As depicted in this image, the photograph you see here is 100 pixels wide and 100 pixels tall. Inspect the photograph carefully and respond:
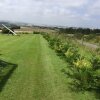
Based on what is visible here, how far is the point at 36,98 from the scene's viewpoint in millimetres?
10539

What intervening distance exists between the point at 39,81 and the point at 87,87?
2.43 m

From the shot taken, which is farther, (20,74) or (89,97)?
(20,74)

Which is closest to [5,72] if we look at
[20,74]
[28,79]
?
[20,74]

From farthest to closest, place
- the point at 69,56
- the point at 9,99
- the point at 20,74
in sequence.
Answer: the point at 69,56 → the point at 20,74 → the point at 9,99

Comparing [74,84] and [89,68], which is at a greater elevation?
[89,68]

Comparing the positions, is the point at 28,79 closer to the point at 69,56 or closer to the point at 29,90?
the point at 29,90

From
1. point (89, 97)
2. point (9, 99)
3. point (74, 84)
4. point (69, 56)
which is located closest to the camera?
point (9, 99)

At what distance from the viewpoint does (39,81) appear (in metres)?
13.6

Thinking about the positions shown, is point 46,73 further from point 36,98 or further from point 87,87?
point 36,98

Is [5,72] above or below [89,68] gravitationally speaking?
below

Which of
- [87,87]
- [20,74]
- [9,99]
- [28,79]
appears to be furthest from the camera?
[20,74]

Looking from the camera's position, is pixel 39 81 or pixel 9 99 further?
pixel 39 81

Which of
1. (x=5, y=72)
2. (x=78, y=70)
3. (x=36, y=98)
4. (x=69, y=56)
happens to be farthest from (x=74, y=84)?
(x=69, y=56)

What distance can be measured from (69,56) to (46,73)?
387cm
